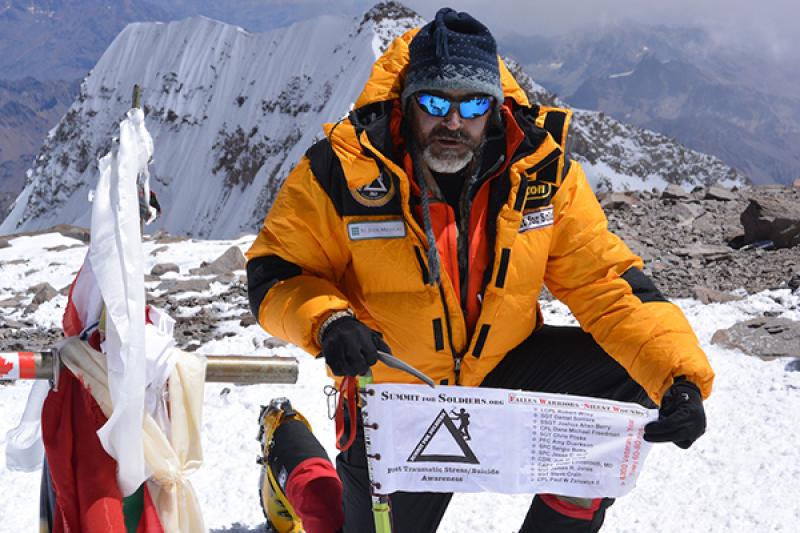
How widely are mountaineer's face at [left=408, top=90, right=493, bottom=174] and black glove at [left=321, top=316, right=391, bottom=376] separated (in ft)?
2.69

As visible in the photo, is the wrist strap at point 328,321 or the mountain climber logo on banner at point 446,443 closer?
the wrist strap at point 328,321

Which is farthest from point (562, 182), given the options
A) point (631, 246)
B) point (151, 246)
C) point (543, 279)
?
point (151, 246)

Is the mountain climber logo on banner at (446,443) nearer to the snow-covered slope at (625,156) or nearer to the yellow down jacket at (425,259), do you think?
the yellow down jacket at (425,259)

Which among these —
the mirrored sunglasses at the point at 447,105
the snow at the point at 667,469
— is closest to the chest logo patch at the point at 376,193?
the mirrored sunglasses at the point at 447,105

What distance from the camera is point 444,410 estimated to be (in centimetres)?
284

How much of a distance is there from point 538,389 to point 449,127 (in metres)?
1.19

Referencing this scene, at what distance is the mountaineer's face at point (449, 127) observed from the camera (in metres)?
3.00

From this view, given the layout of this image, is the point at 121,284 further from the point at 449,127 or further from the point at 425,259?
the point at 449,127

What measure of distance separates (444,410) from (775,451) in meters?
2.45

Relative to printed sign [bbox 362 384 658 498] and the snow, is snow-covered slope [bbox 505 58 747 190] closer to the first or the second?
the snow

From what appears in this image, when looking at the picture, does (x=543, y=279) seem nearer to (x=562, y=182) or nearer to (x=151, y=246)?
(x=562, y=182)

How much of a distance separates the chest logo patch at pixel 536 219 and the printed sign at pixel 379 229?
0.49m

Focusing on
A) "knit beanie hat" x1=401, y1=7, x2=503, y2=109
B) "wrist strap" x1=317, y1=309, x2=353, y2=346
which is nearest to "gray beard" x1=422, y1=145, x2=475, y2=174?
"knit beanie hat" x1=401, y1=7, x2=503, y2=109

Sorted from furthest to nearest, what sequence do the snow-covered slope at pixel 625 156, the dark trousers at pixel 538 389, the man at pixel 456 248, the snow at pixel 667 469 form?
the snow-covered slope at pixel 625 156 < the snow at pixel 667 469 < the dark trousers at pixel 538 389 < the man at pixel 456 248
